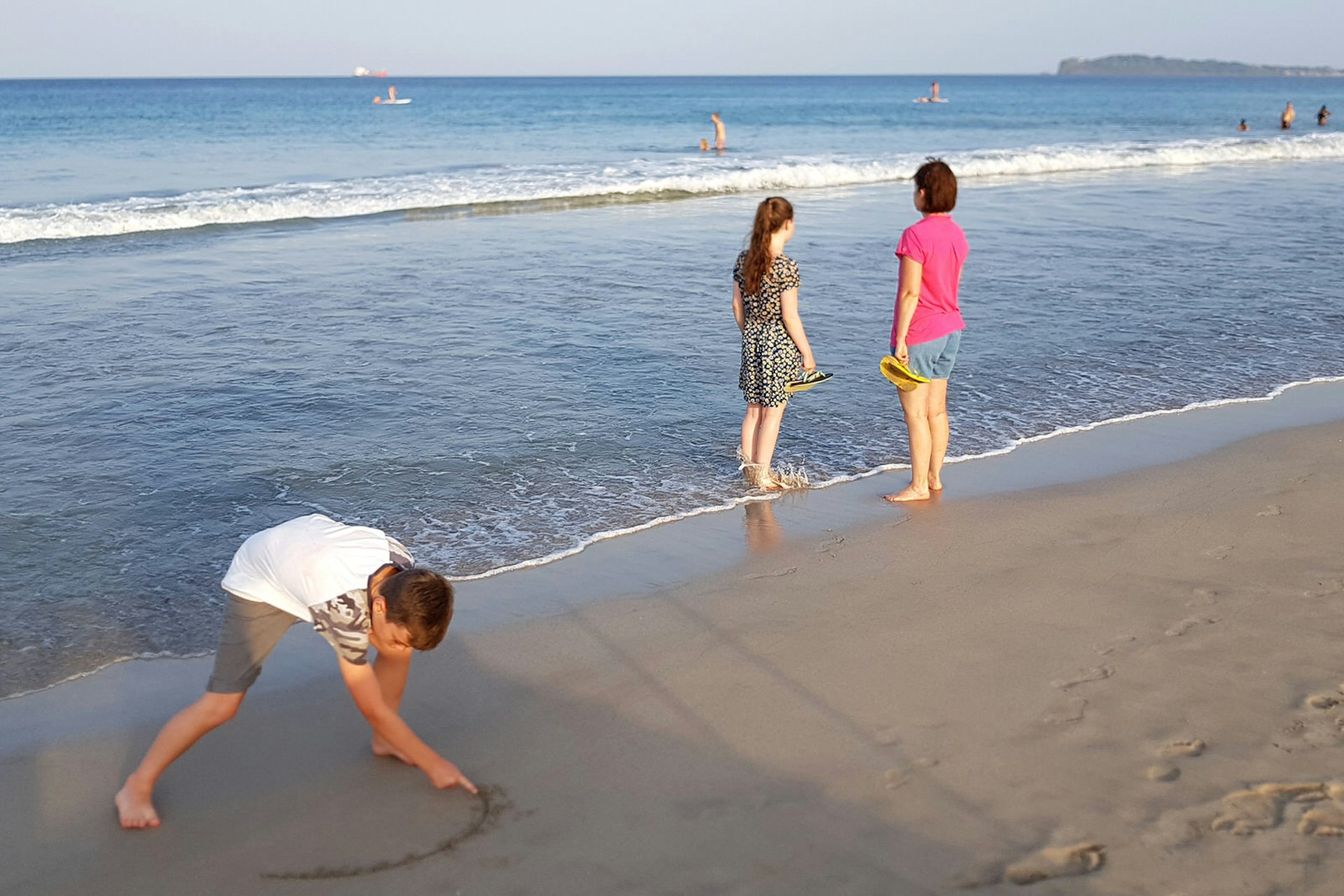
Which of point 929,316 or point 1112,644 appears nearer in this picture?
point 1112,644

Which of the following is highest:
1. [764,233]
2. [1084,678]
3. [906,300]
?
[764,233]

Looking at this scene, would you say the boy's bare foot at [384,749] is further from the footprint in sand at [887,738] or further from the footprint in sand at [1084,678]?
the footprint in sand at [1084,678]

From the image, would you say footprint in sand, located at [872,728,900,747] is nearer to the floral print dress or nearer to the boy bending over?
the boy bending over

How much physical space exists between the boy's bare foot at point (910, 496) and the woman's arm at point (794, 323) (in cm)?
83

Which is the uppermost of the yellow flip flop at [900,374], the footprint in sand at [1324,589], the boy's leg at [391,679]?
the yellow flip flop at [900,374]

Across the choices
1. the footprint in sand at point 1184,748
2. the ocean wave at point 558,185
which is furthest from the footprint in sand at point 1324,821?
the ocean wave at point 558,185

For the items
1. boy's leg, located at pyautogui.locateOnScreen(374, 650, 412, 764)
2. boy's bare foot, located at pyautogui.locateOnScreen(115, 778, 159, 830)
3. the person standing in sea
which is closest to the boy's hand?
boy's leg, located at pyautogui.locateOnScreen(374, 650, 412, 764)

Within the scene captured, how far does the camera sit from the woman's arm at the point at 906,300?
5648mm

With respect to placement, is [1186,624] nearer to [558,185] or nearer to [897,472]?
[897,472]

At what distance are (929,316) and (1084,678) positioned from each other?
2.40 metres

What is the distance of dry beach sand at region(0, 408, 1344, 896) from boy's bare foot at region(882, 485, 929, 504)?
2.70 feet

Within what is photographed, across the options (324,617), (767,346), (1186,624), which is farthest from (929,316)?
(324,617)

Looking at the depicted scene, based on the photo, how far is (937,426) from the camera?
6.08m

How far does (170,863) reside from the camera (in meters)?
3.09
